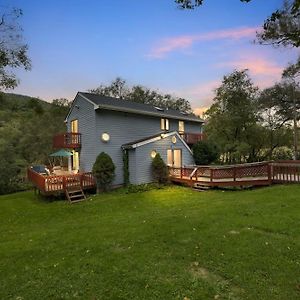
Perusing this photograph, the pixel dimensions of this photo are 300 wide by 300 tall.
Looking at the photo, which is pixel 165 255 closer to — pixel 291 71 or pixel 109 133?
pixel 109 133

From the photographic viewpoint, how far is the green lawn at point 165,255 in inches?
217

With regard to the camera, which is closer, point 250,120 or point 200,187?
point 200,187

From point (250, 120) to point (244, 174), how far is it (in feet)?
51.5

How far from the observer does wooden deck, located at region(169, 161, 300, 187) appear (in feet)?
54.1

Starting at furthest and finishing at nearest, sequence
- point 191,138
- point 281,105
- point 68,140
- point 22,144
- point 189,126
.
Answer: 1. point 22,144
2. point 189,126
3. point 281,105
4. point 191,138
5. point 68,140

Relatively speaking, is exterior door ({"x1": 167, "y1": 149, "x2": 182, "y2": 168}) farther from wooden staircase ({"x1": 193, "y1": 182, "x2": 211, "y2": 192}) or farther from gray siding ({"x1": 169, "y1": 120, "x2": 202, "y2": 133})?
wooden staircase ({"x1": 193, "y1": 182, "x2": 211, "y2": 192})

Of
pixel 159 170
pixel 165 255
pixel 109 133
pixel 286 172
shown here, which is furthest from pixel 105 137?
pixel 165 255

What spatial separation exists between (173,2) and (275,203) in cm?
951

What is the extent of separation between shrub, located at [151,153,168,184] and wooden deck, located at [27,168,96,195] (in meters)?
4.35

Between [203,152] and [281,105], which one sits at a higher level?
[281,105]

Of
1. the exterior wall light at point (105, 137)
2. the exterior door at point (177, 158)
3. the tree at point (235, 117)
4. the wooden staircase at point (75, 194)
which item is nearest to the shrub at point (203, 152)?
the exterior door at point (177, 158)

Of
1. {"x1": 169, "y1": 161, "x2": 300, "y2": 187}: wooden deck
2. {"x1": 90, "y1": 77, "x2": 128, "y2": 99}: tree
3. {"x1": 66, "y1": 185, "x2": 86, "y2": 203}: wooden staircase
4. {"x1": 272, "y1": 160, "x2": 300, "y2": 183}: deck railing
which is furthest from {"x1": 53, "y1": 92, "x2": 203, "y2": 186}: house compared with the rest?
{"x1": 90, "y1": 77, "x2": 128, "y2": 99}: tree

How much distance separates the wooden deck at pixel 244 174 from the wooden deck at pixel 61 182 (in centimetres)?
622

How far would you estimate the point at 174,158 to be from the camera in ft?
78.9
